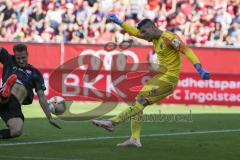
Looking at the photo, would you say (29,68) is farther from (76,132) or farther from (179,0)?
(179,0)

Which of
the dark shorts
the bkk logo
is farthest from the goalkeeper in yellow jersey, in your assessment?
the bkk logo

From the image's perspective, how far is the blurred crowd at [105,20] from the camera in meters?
27.1

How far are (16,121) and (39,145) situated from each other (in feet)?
1.96

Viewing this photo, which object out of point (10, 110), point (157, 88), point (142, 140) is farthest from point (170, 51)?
point (10, 110)

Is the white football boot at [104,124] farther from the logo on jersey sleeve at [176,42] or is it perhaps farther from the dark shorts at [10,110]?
the logo on jersey sleeve at [176,42]

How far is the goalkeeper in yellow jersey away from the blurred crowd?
13.3 meters

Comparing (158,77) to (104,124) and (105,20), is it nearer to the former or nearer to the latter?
(104,124)

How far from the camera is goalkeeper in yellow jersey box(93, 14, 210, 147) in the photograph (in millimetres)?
12469

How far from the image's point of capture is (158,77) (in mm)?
13031

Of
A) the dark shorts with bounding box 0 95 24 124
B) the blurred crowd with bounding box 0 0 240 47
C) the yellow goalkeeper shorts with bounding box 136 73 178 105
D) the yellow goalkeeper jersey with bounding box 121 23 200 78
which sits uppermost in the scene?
the blurred crowd with bounding box 0 0 240 47

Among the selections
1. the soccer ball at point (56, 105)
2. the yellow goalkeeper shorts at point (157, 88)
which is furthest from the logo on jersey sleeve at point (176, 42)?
the soccer ball at point (56, 105)

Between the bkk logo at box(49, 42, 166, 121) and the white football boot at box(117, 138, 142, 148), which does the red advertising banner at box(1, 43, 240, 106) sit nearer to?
the bkk logo at box(49, 42, 166, 121)

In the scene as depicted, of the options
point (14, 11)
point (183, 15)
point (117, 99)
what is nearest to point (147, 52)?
point (117, 99)

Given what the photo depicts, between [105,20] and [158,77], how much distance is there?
50.2 ft
